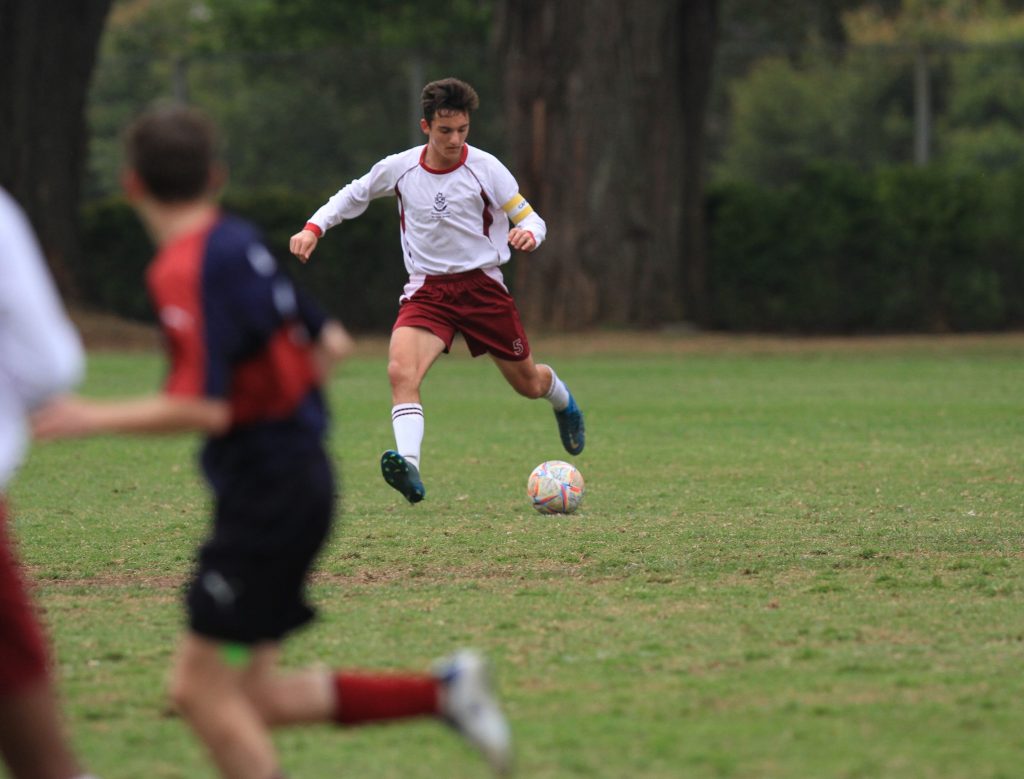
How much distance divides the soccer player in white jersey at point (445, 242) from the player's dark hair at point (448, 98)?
149 millimetres

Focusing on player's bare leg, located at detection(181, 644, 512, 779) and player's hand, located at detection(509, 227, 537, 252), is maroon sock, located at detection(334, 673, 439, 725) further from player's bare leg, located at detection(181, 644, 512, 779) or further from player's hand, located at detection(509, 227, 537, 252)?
player's hand, located at detection(509, 227, 537, 252)

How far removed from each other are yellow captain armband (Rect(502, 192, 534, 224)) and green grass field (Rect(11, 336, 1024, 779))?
1591 mm

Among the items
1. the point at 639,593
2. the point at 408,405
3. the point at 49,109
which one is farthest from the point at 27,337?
the point at 49,109

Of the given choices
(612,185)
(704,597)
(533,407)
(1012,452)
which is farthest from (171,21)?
(704,597)

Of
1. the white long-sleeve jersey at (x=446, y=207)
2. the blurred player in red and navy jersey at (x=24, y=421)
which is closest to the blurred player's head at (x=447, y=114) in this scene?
the white long-sleeve jersey at (x=446, y=207)

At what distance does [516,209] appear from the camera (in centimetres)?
902

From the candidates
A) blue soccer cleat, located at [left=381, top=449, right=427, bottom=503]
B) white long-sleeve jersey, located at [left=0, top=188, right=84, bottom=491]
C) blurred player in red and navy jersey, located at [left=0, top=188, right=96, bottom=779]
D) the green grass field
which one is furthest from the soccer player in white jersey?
white long-sleeve jersey, located at [left=0, top=188, right=84, bottom=491]

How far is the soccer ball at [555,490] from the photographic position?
8.82 metres

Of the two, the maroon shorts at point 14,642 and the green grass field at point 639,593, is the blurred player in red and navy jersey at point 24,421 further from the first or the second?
the green grass field at point 639,593

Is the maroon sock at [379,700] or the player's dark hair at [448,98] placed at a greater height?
the player's dark hair at [448,98]

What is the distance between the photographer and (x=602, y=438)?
42.3ft

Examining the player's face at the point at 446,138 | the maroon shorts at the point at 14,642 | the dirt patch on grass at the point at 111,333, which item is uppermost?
the player's face at the point at 446,138

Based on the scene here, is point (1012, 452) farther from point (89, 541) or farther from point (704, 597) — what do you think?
point (89, 541)

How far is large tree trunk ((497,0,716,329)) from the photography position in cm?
2236
